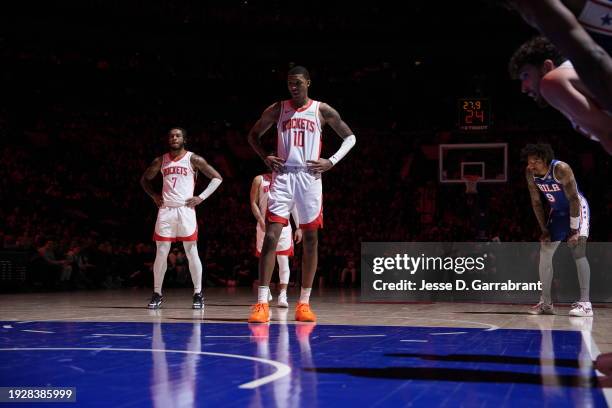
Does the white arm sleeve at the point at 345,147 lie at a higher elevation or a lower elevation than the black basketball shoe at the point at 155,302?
higher

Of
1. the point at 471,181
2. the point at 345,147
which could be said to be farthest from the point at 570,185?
the point at 471,181

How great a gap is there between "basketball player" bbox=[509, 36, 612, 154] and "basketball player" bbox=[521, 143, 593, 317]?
4222 millimetres

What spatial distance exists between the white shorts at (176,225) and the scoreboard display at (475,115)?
31.2 ft

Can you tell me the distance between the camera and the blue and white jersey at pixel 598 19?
12.4 ft

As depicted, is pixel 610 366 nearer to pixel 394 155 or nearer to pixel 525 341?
pixel 525 341

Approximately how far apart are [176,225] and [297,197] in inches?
103

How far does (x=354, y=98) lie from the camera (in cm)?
2514

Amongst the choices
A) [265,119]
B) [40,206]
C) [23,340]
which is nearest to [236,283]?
[40,206]

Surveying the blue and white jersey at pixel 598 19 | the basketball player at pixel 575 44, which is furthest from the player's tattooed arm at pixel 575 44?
the blue and white jersey at pixel 598 19

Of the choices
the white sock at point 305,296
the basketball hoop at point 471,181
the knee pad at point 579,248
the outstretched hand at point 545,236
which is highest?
the basketball hoop at point 471,181

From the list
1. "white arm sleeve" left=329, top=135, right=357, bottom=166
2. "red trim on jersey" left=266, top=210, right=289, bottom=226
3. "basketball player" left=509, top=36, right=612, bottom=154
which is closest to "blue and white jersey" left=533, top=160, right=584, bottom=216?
"white arm sleeve" left=329, top=135, right=357, bottom=166

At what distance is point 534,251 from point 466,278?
979 mm

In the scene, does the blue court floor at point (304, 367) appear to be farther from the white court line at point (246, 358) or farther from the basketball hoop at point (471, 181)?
the basketball hoop at point (471, 181)

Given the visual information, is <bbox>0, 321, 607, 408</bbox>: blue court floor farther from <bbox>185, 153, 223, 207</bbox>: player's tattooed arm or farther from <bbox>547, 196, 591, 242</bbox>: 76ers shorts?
<bbox>185, 153, 223, 207</bbox>: player's tattooed arm
